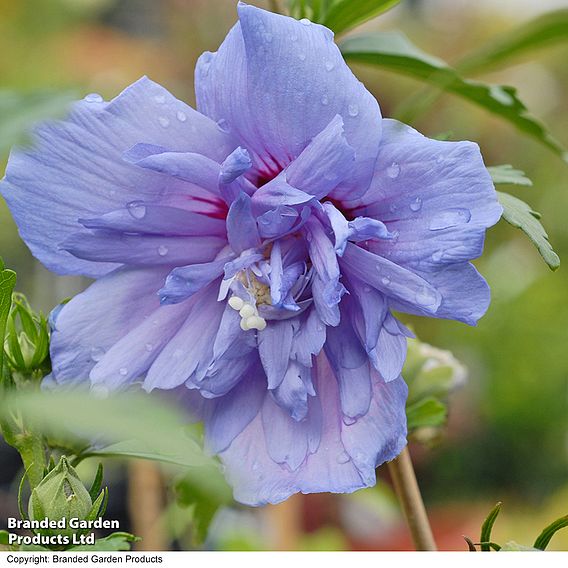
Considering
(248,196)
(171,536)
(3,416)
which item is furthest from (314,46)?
(171,536)

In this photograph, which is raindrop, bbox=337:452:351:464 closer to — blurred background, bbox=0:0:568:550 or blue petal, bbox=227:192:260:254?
blue petal, bbox=227:192:260:254

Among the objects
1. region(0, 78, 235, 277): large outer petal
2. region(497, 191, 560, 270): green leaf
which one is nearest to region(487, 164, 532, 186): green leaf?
region(497, 191, 560, 270): green leaf

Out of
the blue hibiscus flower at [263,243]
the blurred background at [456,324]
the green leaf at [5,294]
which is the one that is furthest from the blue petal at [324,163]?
the blurred background at [456,324]

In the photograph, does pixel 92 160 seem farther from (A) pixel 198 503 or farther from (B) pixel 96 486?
(A) pixel 198 503

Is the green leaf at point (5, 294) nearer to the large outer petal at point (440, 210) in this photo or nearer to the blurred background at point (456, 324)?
the large outer petal at point (440, 210)

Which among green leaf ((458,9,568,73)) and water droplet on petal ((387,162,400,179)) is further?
green leaf ((458,9,568,73))
